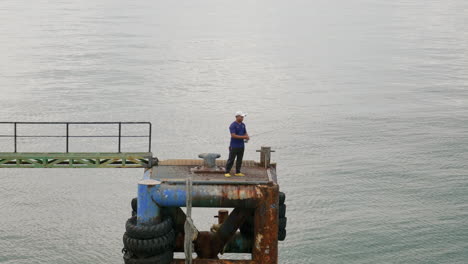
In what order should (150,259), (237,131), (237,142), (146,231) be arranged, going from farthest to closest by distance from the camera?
(237,142) → (237,131) → (150,259) → (146,231)

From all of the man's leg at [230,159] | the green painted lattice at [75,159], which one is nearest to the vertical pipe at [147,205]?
the man's leg at [230,159]

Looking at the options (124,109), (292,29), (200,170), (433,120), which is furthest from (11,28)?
(200,170)

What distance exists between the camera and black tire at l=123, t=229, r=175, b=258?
20.3 m

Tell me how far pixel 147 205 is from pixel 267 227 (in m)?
3.45

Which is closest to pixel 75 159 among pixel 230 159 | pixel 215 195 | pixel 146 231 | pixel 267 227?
pixel 146 231

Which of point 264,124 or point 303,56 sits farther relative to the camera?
point 303,56

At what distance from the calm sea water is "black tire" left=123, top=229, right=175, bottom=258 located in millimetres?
15327

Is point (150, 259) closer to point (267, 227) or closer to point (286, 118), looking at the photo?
point (267, 227)

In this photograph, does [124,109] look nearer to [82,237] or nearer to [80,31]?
[82,237]

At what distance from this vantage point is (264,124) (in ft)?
210

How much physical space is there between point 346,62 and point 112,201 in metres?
60.9

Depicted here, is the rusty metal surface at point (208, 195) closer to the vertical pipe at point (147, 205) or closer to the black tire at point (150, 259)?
the vertical pipe at point (147, 205)

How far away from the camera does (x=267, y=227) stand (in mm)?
20578

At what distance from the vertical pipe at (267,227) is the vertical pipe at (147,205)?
2844mm
